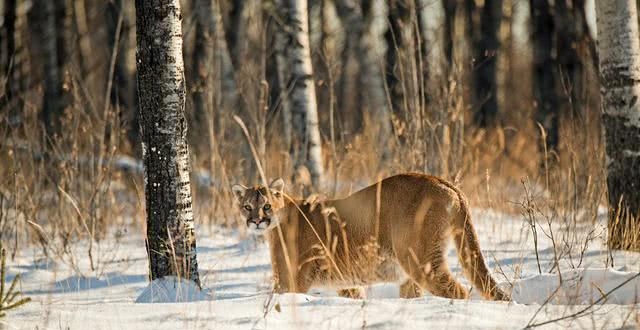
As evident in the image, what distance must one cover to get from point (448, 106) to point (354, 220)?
96.4 inches

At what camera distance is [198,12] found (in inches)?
461

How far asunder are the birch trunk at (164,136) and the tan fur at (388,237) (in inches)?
24.2

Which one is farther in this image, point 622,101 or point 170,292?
point 622,101

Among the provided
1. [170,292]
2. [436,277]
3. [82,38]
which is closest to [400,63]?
[436,277]

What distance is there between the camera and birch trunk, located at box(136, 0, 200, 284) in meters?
4.45

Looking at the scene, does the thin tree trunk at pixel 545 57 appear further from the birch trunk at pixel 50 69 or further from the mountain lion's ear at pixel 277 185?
the birch trunk at pixel 50 69

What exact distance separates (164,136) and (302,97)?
338cm

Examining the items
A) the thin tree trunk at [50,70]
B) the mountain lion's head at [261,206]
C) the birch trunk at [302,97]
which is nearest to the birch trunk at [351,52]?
the birch trunk at [302,97]

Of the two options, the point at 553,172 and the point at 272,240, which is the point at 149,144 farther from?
the point at 553,172

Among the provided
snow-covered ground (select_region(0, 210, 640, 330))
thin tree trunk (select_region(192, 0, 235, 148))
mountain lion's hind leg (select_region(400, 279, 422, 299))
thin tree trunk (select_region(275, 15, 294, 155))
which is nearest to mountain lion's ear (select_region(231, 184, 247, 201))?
snow-covered ground (select_region(0, 210, 640, 330))

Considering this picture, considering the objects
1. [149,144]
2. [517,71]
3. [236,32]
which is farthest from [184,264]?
[517,71]

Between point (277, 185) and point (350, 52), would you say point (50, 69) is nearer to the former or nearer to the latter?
point (350, 52)

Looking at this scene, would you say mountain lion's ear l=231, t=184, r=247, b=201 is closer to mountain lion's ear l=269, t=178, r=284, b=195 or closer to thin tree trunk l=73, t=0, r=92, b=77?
mountain lion's ear l=269, t=178, r=284, b=195

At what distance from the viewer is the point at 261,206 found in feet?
18.4
